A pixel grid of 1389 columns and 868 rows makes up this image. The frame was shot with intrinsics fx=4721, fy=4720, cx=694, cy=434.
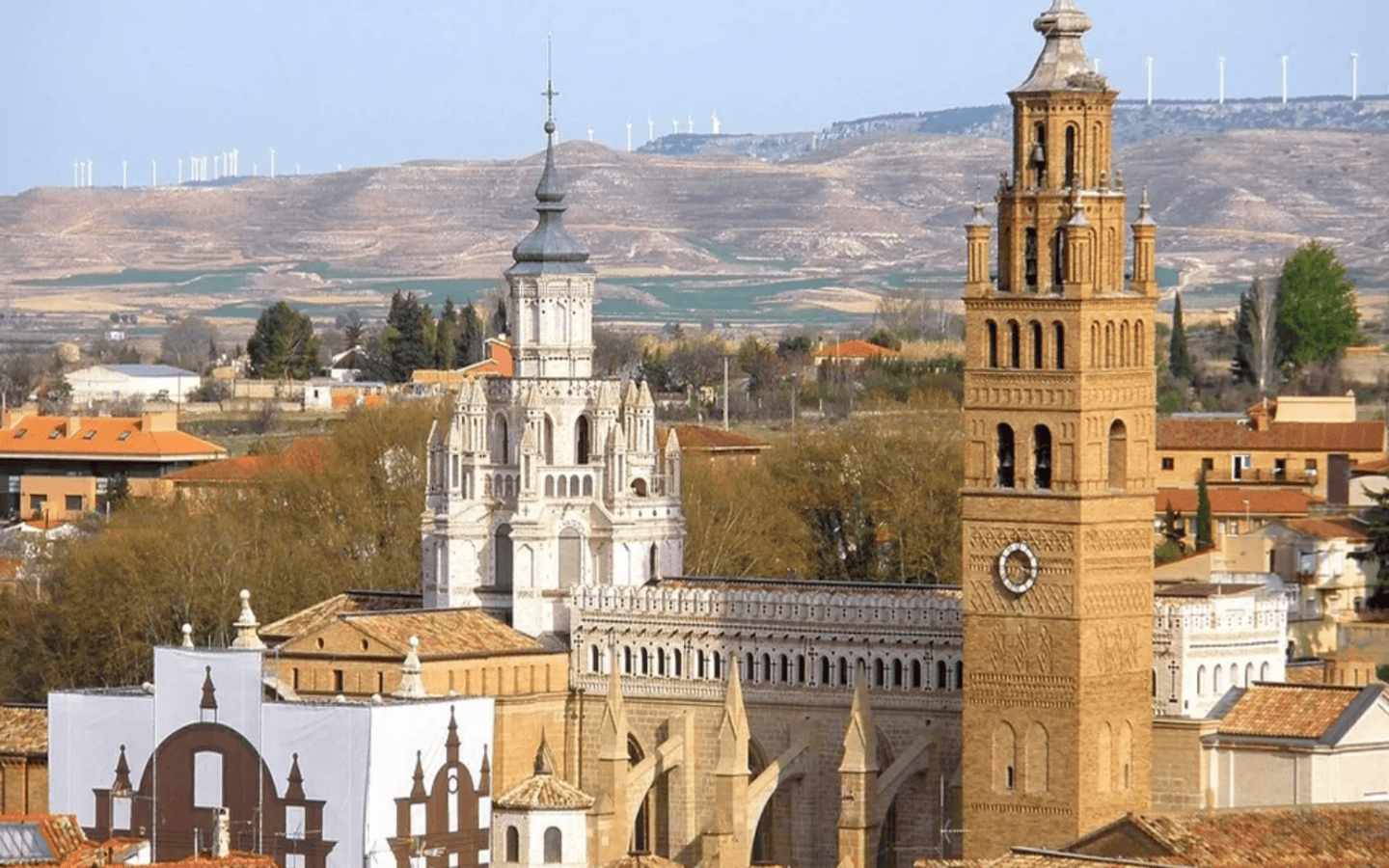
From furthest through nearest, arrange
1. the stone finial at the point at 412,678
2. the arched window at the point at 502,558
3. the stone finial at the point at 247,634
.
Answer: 1. the arched window at the point at 502,558
2. the stone finial at the point at 247,634
3. the stone finial at the point at 412,678

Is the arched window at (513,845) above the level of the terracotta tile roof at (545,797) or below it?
below

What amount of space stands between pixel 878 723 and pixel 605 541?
23.6ft

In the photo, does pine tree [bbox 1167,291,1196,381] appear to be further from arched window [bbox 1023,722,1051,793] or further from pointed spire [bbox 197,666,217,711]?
arched window [bbox 1023,722,1051,793]

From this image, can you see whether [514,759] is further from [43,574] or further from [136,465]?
[136,465]

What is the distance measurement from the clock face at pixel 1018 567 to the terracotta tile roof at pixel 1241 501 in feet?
128

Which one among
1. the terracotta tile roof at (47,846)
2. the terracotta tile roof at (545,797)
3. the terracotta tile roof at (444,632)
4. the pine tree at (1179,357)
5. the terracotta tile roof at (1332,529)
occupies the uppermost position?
the pine tree at (1179,357)

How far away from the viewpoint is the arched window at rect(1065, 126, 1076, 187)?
63.5 meters

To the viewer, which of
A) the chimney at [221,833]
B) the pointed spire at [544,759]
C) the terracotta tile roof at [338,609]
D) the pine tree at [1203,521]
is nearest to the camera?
the chimney at [221,833]

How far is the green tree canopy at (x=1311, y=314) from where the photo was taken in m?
150

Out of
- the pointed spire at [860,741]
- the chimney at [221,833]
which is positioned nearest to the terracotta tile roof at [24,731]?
the chimney at [221,833]

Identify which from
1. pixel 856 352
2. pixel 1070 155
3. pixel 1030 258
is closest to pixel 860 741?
pixel 1030 258

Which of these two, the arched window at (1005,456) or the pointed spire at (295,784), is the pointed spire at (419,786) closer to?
the pointed spire at (295,784)

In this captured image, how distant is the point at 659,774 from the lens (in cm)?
6981

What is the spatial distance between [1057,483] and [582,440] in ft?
41.8
